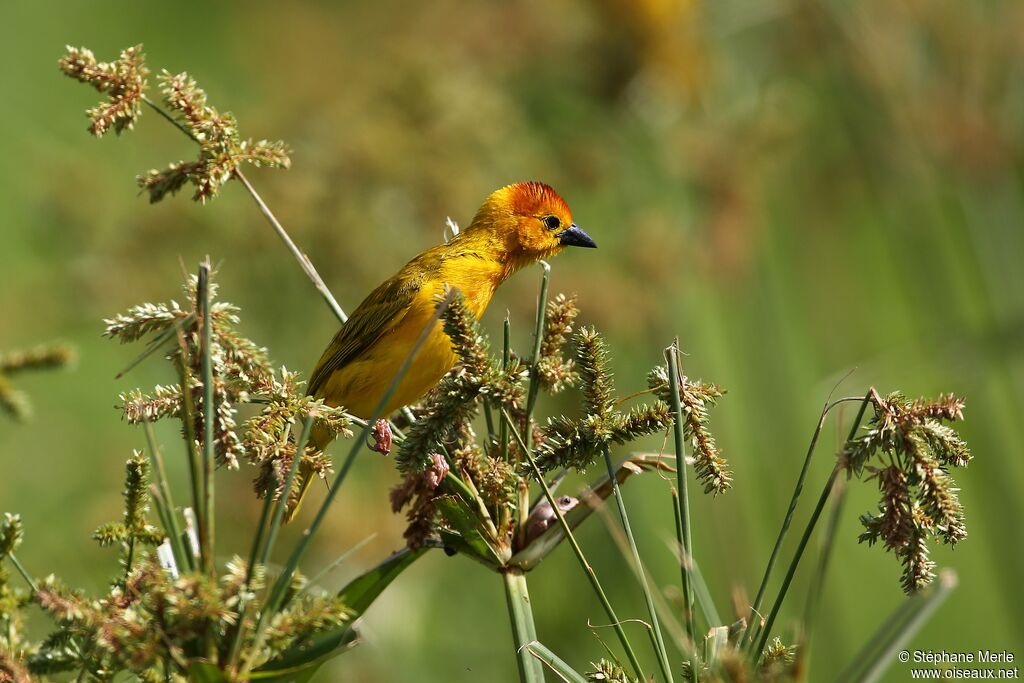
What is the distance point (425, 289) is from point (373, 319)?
0.64 ft

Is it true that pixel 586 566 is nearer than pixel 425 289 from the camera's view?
Yes

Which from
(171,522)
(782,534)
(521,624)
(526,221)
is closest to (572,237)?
(526,221)

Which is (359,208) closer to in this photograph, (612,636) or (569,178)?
(569,178)

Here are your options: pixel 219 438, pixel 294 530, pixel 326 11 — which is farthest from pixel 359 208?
pixel 326 11

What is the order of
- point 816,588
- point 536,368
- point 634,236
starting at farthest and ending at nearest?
point 634,236, point 536,368, point 816,588

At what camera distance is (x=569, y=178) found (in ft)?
15.6

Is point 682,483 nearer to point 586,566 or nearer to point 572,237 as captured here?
point 586,566

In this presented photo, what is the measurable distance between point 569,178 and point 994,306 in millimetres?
1848

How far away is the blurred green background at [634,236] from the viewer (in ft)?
13.6

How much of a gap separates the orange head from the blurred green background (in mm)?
517

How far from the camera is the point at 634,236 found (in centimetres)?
455

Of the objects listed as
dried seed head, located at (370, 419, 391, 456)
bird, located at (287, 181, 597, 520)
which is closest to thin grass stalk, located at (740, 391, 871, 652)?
dried seed head, located at (370, 419, 391, 456)

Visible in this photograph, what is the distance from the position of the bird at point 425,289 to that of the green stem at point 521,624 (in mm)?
1455

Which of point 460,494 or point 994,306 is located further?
point 994,306
